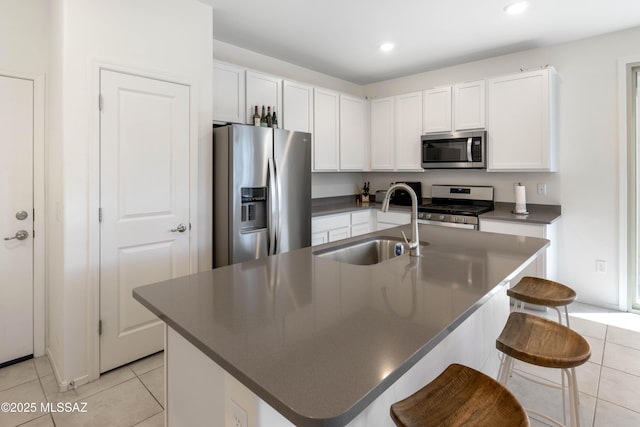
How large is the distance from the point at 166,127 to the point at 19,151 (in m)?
→ 1.02

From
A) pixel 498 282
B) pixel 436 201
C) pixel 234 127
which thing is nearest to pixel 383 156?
pixel 436 201

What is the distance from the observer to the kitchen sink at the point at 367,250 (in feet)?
6.55

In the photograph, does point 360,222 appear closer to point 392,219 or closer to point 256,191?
point 392,219

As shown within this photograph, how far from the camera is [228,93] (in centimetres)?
311

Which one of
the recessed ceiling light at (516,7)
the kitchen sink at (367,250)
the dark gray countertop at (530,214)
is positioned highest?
the recessed ceiling light at (516,7)

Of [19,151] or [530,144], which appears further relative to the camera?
[530,144]

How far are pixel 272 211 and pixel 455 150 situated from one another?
7.25 ft

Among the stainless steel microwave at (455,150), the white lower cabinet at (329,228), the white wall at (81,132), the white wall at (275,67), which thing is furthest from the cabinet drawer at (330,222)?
the white wall at (81,132)

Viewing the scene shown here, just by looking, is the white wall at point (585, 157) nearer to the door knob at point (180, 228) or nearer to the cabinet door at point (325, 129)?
the cabinet door at point (325, 129)

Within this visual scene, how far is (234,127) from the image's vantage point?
104 inches

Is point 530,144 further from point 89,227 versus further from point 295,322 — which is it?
point 89,227

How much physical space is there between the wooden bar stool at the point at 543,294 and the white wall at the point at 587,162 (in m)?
1.95

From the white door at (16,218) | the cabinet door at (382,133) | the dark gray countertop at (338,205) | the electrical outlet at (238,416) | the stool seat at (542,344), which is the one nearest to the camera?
the electrical outlet at (238,416)

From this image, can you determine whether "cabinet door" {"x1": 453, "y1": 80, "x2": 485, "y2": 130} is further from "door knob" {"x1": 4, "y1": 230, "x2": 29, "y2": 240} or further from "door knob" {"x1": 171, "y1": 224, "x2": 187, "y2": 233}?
"door knob" {"x1": 4, "y1": 230, "x2": 29, "y2": 240}
